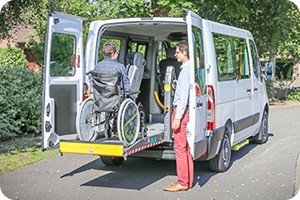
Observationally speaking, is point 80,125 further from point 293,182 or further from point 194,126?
point 293,182

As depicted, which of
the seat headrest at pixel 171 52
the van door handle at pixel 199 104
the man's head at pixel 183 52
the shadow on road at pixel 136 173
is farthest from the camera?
the seat headrest at pixel 171 52

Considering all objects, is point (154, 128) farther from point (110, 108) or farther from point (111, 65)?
point (111, 65)

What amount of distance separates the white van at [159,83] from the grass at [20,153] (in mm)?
1524

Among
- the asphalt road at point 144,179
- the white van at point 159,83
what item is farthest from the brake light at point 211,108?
the asphalt road at point 144,179

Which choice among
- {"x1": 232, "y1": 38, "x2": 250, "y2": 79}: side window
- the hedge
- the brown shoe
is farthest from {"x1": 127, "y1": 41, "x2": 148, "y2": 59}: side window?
the hedge

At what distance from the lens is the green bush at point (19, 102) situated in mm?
10781

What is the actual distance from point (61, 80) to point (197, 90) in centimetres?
210

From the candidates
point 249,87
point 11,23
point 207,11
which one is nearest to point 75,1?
point 207,11

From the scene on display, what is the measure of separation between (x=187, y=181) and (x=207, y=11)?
40.0 ft

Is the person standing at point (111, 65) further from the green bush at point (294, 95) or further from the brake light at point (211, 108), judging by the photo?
the green bush at point (294, 95)

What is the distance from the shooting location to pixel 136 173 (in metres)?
8.12

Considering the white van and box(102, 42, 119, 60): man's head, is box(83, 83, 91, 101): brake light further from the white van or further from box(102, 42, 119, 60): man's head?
box(102, 42, 119, 60): man's head

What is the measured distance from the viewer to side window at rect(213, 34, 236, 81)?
780cm

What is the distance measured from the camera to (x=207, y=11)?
18.2 metres
